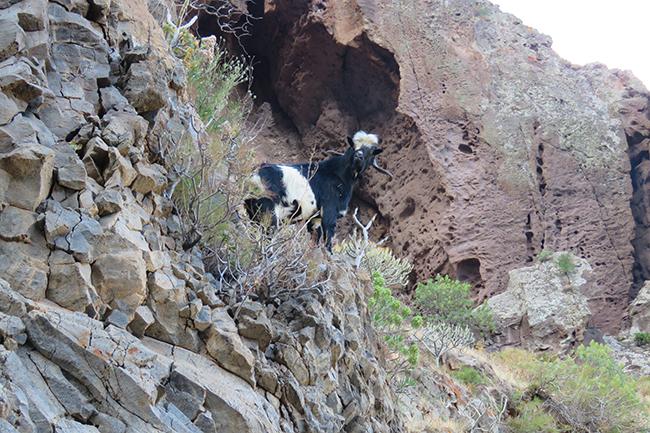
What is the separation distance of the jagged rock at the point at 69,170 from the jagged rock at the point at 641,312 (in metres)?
17.7

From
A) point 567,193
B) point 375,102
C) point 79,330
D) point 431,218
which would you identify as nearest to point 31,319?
point 79,330

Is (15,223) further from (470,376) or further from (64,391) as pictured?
(470,376)

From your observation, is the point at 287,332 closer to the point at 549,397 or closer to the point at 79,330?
the point at 79,330

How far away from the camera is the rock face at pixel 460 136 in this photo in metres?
19.0

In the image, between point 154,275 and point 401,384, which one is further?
point 401,384

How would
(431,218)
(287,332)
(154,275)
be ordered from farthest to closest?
1. (431,218)
2. (287,332)
3. (154,275)

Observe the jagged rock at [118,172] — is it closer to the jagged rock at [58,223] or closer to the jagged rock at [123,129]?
the jagged rock at [123,129]

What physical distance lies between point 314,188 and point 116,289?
536 cm

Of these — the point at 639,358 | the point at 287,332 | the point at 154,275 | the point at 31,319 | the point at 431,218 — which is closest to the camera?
the point at 31,319

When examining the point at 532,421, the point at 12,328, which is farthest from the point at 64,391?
the point at 532,421

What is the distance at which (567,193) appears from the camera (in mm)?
20266

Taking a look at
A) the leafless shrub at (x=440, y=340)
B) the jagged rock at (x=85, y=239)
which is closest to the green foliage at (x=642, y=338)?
the leafless shrub at (x=440, y=340)

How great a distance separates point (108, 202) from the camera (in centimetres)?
463

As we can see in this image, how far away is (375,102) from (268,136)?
3.19 meters
